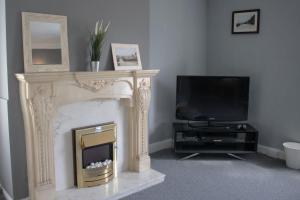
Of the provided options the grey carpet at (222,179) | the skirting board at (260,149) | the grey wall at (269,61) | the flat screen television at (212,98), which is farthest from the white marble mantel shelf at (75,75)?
the grey wall at (269,61)

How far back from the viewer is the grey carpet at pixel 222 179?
2.86 metres

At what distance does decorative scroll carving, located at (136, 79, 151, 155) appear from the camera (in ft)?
10.4

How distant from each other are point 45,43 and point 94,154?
1177mm

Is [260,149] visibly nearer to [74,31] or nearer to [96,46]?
[96,46]

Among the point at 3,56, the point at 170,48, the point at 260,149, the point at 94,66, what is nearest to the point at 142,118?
the point at 94,66

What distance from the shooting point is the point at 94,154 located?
9.86 ft

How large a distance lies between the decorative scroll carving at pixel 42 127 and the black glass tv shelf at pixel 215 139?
1.69 meters

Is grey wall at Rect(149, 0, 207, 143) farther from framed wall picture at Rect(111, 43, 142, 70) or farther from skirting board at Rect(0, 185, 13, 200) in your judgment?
skirting board at Rect(0, 185, 13, 200)

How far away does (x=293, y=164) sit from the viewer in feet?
11.4

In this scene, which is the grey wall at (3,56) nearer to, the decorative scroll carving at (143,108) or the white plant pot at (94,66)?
the white plant pot at (94,66)

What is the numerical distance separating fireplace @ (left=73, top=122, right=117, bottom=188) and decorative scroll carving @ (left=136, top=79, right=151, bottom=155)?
0.32m

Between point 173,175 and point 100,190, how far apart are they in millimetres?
871

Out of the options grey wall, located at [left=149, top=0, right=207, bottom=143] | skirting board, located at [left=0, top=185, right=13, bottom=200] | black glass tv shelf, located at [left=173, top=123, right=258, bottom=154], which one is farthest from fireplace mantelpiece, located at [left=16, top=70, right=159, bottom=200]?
black glass tv shelf, located at [left=173, top=123, right=258, bottom=154]

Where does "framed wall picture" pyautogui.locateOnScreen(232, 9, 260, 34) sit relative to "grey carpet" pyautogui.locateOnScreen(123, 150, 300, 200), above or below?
above
